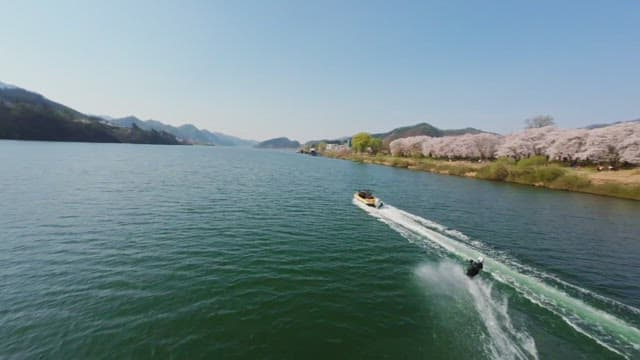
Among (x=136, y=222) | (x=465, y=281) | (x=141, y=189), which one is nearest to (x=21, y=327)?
(x=136, y=222)

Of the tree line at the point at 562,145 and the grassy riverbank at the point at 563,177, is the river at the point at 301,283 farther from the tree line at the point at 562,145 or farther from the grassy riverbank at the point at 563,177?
the tree line at the point at 562,145

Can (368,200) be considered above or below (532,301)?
above

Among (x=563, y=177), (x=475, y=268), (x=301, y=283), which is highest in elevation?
(x=563, y=177)

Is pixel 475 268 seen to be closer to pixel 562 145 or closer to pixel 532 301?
pixel 532 301

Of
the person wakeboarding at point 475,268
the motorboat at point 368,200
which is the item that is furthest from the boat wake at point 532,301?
the motorboat at point 368,200

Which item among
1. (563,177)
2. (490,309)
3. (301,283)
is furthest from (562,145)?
(301,283)

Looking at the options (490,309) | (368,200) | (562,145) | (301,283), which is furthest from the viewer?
(562,145)
